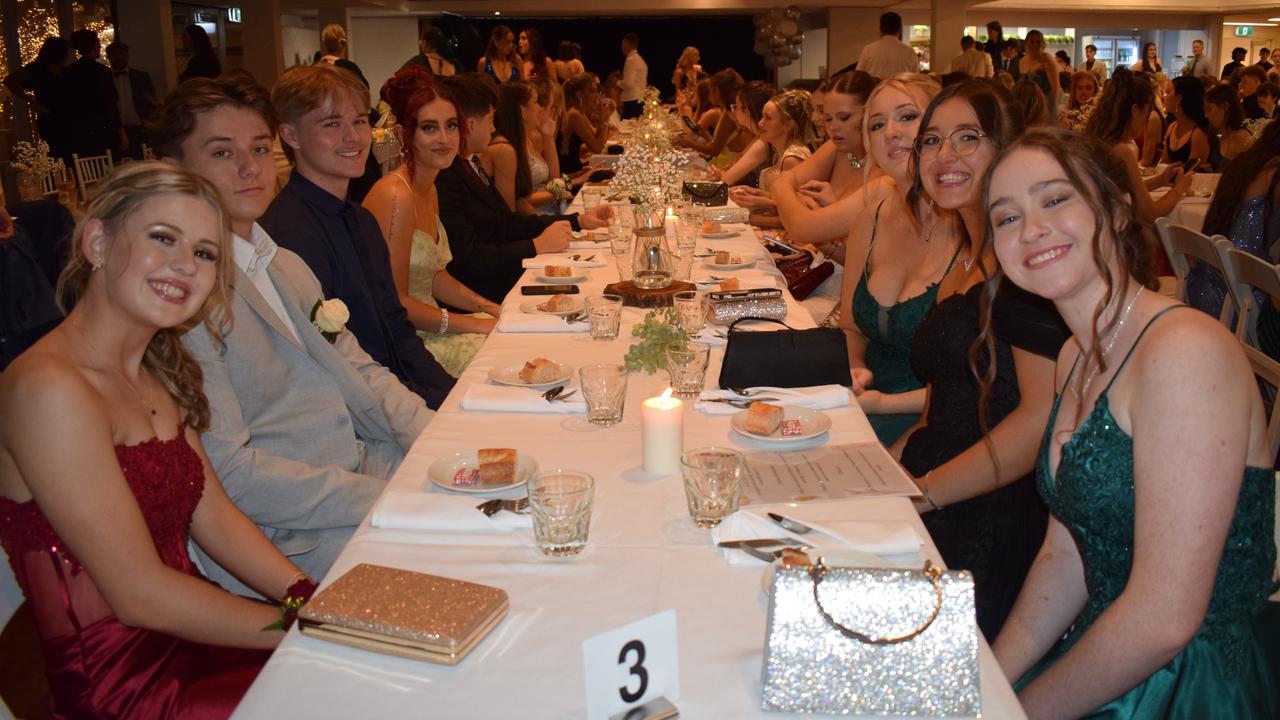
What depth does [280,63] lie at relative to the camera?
1567 centimetres

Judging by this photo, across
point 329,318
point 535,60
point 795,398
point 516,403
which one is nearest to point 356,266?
point 329,318

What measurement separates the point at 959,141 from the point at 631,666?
1897 millimetres

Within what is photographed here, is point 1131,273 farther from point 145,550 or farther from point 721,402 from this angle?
point 145,550

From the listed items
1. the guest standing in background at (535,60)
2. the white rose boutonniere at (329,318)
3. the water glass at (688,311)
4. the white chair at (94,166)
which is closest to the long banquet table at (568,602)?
the white rose boutonniere at (329,318)

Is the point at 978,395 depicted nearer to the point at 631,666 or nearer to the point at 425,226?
the point at 631,666

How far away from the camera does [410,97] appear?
4035 millimetres

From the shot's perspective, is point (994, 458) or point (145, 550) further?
point (994, 458)

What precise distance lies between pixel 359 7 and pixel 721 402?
1824cm

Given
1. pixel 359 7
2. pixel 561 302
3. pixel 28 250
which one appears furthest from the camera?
pixel 359 7

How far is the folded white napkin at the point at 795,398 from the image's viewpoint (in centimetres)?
Result: 207

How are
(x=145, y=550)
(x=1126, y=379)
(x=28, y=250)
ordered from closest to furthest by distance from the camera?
(x=1126, y=379) → (x=145, y=550) → (x=28, y=250)

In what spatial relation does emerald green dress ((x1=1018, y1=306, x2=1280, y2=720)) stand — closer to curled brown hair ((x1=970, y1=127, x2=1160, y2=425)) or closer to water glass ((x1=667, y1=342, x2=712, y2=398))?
curled brown hair ((x1=970, y1=127, x2=1160, y2=425))

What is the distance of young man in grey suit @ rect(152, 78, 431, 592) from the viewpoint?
80.5 inches

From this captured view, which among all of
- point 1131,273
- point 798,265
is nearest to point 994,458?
point 1131,273
